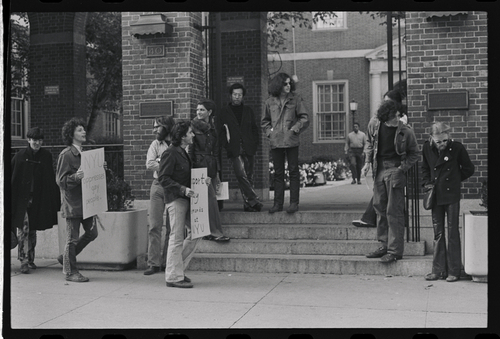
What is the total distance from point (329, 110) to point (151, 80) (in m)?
20.5

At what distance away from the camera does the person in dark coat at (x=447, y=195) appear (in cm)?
814

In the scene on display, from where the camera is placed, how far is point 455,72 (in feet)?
30.8

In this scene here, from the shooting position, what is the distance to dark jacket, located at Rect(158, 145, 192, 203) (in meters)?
Answer: 7.98

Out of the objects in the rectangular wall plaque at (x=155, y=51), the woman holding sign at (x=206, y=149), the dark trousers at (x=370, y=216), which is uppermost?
the rectangular wall plaque at (x=155, y=51)

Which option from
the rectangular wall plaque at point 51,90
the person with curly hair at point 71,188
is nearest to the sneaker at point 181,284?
the person with curly hair at point 71,188

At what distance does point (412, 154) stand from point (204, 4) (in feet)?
14.1

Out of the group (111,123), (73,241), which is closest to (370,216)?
(73,241)

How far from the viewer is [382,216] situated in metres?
8.63

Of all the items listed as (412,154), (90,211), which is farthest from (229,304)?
(412,154)

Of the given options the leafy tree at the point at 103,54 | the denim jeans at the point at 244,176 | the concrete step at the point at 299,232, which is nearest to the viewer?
the concrete step at the point at 299,232

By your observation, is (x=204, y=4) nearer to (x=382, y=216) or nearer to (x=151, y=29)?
(x=382, y=216)

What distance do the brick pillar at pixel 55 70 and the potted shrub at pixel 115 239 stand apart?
6.75 meters

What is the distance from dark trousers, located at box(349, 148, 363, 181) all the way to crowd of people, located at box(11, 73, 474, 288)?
405 inches

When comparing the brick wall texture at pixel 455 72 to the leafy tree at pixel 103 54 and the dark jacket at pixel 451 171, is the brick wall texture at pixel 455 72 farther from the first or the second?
the leafy tree at pixel 103 54
